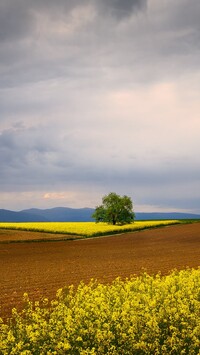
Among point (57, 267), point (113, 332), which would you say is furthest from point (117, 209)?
point (113, 332)

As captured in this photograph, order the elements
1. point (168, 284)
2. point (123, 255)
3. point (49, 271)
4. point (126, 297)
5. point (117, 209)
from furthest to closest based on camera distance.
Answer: point (117, 209) → point (123, 255) → point (49, 271) → point (168, 284) → point (126, 297)

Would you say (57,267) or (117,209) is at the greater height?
(117,209)

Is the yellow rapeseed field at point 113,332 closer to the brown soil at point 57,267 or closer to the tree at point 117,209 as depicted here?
the brown soil at point 57,267

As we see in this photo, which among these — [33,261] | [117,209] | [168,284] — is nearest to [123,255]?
[33,261]

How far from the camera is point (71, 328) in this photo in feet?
30.6

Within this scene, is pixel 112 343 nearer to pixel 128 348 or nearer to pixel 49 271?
pixel 128 348

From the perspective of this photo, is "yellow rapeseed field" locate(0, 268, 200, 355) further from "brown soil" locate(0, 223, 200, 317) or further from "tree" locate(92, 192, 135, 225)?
"tree" locate(92, 192, 135, 225)

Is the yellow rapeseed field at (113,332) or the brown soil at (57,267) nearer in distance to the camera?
the yellow rapeseed field at (113,332)

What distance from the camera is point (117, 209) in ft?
274

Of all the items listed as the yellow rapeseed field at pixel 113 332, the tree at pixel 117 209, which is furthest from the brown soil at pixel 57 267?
the tree at pixel 117 209

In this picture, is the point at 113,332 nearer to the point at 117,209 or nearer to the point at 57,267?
the point at 57,267

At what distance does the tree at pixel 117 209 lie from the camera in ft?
273

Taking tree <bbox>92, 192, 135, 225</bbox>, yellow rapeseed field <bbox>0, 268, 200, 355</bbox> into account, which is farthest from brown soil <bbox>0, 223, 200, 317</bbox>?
tree <bbox>92, 192, 135, 225</bbox>

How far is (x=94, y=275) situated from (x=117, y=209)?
5771 cm
